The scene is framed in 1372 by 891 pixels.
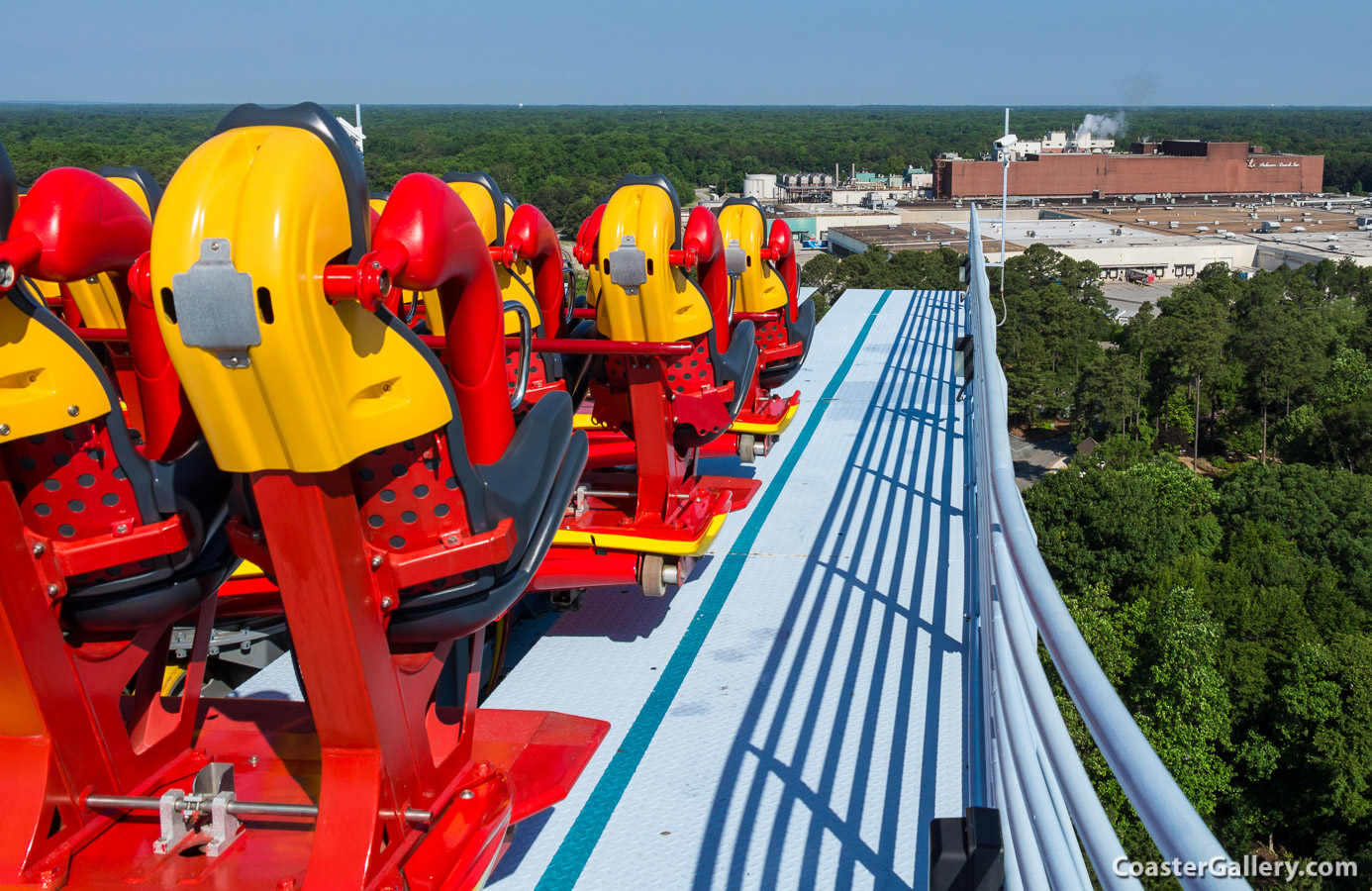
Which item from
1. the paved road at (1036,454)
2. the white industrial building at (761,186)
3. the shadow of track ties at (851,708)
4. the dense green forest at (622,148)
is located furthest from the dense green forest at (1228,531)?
the white industrial building at (761,186)

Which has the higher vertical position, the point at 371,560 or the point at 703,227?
the point at 703,227

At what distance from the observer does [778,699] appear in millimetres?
4141

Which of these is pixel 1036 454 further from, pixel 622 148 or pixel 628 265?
pixel 622 148

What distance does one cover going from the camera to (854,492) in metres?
6.66

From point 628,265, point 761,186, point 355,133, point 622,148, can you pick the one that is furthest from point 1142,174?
point 355,133

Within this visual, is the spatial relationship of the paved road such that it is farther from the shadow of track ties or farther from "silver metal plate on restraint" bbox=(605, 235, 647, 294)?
"silver metal plate on restraint" bbox=(605, 235, 647, 294)

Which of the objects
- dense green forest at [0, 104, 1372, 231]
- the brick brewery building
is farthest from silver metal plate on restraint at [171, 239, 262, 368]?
the brick brewery building

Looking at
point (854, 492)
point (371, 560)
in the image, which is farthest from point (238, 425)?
point (854, 492)

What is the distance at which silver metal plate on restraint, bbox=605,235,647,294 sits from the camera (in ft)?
15.2

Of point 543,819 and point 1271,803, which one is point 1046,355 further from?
point 543,819

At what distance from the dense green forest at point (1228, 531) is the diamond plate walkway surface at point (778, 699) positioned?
33.3 ft

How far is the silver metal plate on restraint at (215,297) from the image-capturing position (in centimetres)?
190

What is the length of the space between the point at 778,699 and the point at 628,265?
1.91 meters

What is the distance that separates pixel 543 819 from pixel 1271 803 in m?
18.0
